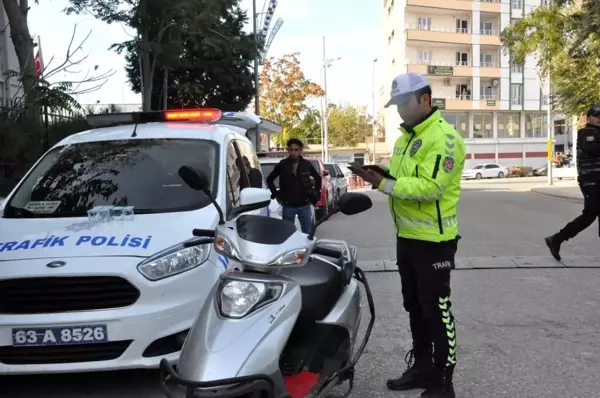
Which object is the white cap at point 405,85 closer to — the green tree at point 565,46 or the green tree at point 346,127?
the green tree at point 565,46

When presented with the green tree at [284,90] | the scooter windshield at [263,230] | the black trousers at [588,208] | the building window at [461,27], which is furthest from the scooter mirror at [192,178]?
the building window at [461,27]

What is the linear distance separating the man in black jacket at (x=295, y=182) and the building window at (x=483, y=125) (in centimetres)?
5511

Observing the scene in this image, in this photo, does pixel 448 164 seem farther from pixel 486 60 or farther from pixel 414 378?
pixel 486 60

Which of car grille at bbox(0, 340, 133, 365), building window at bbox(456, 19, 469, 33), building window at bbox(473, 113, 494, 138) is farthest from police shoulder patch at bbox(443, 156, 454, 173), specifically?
building window at bbox(456, 19, 469, 33)

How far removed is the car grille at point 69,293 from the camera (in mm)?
3787

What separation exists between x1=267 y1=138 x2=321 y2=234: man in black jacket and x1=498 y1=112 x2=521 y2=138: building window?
57.3 metres

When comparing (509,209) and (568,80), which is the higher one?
(568,80)

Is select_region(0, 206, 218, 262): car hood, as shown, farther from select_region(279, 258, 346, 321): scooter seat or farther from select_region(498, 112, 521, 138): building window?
select_region(498, 112, 521, 138): building window

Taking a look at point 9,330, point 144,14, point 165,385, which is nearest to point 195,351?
point 165,385

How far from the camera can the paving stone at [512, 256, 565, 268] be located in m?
8.07

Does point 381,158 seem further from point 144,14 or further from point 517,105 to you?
point 144,14

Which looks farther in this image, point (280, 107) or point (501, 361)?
point (280, 107)

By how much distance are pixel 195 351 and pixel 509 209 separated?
16350mm

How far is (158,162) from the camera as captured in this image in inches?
206
